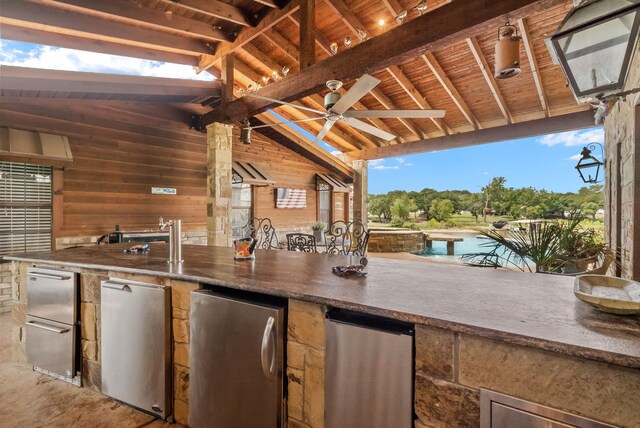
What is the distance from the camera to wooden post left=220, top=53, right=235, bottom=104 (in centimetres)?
529

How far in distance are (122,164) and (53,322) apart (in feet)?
12.3

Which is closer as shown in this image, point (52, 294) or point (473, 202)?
point (52, 294)

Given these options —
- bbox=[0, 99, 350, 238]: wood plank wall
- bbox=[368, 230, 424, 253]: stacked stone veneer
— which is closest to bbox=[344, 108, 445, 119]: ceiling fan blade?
bbox=[0, 99, 350, 238]: wood plank wall

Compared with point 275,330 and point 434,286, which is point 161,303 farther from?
point 434,286

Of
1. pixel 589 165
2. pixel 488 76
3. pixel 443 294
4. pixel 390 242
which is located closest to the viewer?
pixel 443 294

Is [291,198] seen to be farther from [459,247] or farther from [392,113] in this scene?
[459,247]

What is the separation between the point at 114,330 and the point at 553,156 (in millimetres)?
46746

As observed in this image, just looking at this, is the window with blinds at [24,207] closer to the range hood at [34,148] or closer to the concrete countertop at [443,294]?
the range hood at [34,148]

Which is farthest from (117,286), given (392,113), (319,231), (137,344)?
(319,231)

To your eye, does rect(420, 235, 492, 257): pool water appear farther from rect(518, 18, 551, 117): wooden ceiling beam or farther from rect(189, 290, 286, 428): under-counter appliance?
rect(189, 290, 286, 428): under-counter appliance

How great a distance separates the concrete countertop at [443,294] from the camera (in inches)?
37.0

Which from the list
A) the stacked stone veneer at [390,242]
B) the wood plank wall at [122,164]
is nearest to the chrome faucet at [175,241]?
the wood plank wall at [122,164]

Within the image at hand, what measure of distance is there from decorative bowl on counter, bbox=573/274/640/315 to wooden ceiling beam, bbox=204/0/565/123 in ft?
7.49

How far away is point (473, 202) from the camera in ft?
42.7
